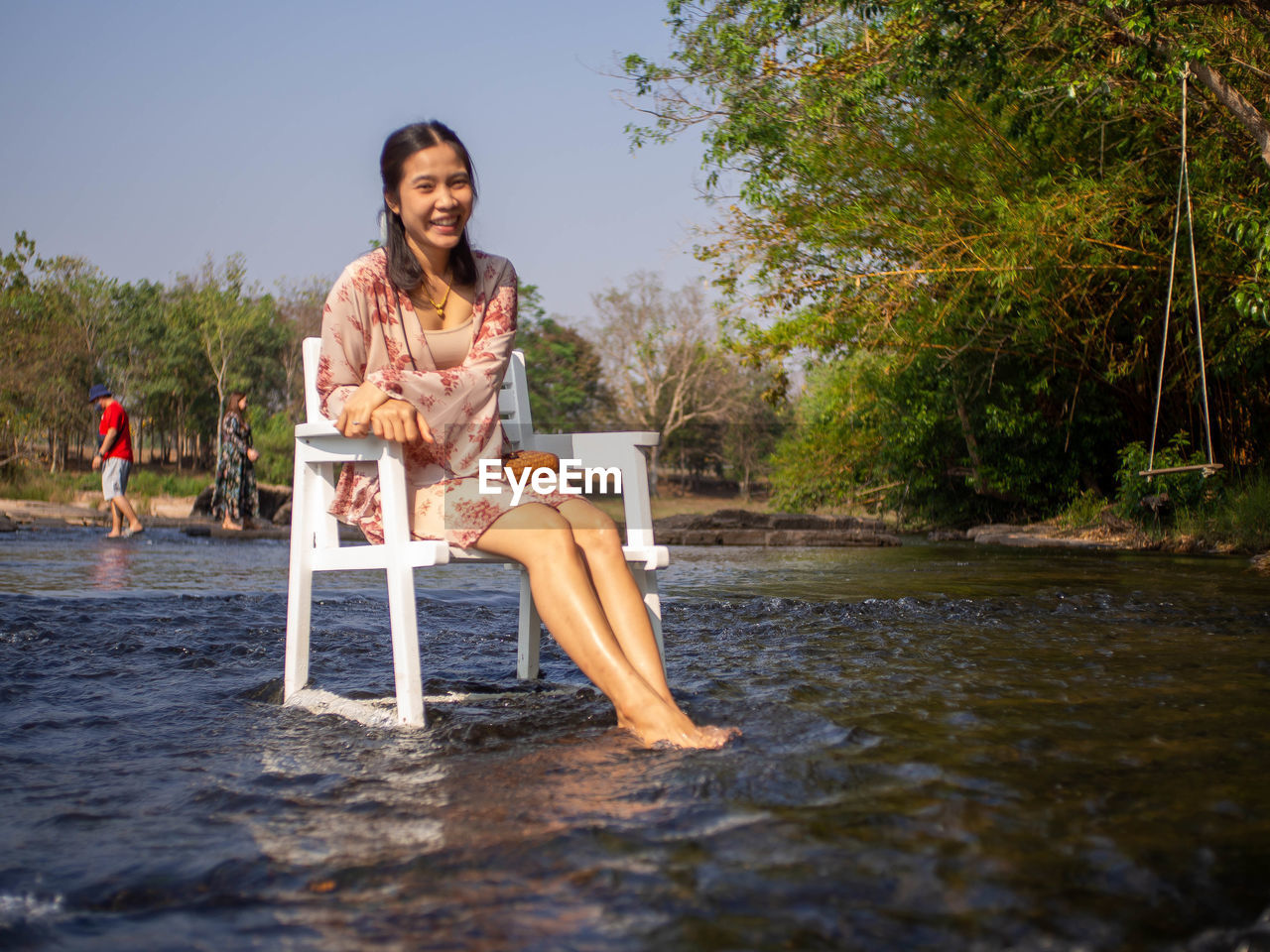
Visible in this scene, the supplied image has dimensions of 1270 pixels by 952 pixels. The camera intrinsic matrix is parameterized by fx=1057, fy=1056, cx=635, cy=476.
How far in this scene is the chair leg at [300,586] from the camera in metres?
2.56

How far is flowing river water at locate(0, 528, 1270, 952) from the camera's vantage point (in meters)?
1.21

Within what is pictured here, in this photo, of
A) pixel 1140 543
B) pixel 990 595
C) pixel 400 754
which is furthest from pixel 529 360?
pixel 400 754

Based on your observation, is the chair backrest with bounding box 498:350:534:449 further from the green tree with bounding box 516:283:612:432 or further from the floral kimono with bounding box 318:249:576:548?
the green tree with bounding box 516:283:612:432

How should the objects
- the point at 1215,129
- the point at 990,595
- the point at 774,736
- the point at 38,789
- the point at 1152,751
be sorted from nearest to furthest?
1. the point at 38,789
2. the point at 1152,751
3. the point at 774,736
4. the point at 990,595
5. the point at 1215,129

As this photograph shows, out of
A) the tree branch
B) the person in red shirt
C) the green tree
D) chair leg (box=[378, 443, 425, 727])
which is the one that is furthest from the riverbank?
the green tree

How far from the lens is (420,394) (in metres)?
2.45

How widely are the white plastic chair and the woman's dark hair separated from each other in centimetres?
33

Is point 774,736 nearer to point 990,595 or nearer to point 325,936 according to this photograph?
point 325,936

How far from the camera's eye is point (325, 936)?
1.19 metres

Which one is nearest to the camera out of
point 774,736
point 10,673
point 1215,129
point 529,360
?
point 774,736

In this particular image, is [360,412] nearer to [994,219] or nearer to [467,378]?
[467,378]

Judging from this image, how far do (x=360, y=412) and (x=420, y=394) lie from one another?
0.75 feet

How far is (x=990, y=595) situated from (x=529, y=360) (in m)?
38.7

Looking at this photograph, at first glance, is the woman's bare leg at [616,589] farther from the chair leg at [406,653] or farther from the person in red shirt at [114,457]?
the person in red shirt at [114,457]
